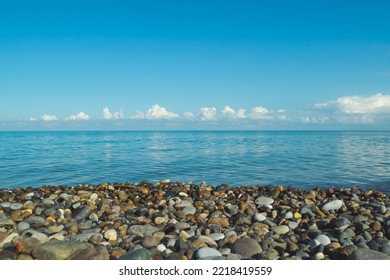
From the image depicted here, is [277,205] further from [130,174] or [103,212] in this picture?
[130,174]

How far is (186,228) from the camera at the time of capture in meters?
5.98

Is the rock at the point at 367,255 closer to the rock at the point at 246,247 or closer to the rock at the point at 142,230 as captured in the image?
the rock at the point at 246,247

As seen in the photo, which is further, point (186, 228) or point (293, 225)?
point (293, 225)

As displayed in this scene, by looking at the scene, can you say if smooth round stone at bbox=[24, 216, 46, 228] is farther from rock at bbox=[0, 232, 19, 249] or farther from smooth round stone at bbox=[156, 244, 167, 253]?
smooth round stone at bbox=[156, 244, 167, 253]

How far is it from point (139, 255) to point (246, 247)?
160 centimetres

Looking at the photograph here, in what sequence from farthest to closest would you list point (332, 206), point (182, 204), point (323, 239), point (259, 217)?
1. point (332, 206)
2. point (182, 204)
3. point (259, 217)
4. point (323, 239)

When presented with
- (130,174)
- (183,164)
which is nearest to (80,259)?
(130,174)

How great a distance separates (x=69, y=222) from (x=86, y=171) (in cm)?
1189

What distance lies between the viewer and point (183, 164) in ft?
67.8

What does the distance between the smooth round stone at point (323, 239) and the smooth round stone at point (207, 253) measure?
1.74m

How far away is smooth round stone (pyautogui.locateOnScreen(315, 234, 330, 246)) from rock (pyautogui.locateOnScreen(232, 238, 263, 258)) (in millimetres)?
1036

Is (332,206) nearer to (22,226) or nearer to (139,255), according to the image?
(139,255)

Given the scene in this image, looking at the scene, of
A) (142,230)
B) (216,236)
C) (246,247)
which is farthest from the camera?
(142,230)

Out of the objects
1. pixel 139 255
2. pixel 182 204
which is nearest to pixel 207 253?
pixel 139 255
